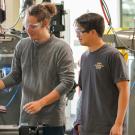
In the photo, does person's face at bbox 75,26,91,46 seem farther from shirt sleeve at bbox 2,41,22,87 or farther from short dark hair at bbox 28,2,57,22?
shirt sleeve at bbox 2,41,22,87

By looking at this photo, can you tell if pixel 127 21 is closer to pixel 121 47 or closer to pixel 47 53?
pixel 121 47

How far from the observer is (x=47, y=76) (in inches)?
77.6

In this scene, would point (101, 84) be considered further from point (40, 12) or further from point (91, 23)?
point (40, 12)

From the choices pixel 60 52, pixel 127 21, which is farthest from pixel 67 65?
pixel 127 21

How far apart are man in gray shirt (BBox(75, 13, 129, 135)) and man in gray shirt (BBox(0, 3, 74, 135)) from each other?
0.42 ft

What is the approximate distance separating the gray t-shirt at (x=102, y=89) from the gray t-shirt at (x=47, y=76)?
136 mm

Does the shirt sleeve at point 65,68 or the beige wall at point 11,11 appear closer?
the shirt sleeve at point 65,68

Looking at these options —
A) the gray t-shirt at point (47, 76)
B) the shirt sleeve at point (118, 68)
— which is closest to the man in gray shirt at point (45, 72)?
the gray t-shirt at point (47, 76)

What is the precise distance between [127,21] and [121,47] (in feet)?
8.24

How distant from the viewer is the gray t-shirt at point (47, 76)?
1.97 m

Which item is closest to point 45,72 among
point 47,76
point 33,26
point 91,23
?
point 47,76

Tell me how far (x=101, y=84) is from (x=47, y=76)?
1.07ft

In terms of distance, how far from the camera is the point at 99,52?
198 cm

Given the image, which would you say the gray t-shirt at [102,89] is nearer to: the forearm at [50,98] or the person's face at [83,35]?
the person's face at [83,35]
